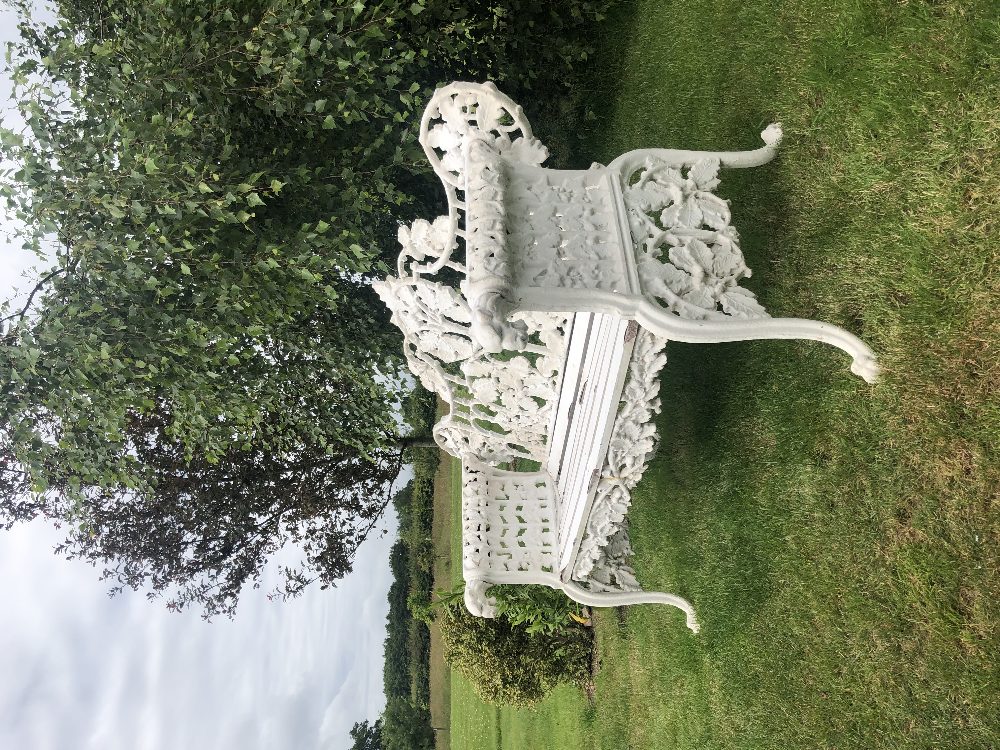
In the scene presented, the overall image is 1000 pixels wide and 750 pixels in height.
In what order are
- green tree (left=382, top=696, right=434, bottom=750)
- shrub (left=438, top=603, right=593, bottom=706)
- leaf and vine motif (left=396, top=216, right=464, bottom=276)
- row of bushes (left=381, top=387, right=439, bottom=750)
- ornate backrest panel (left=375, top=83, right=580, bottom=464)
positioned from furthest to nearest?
row of bushes (left=381, top=387, right=439, bottom=750)
green tree (left=382, top=696, right=434, bottom=750)
shrub (left=438, top=603, right=593, bottom=706)
leaf and vine motif (left=396, top=216, right=464, bottom=276)
ornate backrest panel (left=375, top=83, right=580, bottom=464)

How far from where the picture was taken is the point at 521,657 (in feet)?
24.9

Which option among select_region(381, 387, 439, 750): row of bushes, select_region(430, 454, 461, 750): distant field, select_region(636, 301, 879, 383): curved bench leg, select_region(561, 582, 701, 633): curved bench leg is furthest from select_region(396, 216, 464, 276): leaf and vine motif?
select_region(430, 454, 461, 750): distant field

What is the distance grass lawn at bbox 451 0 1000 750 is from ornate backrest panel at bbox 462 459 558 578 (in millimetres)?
1044

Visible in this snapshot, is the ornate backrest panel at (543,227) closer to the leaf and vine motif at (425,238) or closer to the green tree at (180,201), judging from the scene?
the leaf and vine motif at (425,238)

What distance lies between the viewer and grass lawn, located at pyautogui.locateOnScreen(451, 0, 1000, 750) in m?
3.10

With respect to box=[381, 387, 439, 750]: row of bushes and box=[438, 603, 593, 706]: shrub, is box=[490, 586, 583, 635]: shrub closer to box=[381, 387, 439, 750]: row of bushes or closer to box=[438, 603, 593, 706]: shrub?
box=[438, 603, 593, 706]: shrub

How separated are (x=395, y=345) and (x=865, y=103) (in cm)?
484

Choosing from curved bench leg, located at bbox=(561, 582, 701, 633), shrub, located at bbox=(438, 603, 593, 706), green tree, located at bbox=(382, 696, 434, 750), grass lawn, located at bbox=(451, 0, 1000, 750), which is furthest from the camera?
green tree, located at bbox=(382, 696, 434, 750)

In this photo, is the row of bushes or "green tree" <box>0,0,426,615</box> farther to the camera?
the row of bushes

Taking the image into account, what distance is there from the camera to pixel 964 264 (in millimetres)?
3162

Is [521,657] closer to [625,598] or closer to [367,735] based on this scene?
[625,598]

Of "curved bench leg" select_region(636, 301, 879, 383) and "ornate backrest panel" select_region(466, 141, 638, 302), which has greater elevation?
"ornate backrest panel" select_region(466, 141, 638, 302)

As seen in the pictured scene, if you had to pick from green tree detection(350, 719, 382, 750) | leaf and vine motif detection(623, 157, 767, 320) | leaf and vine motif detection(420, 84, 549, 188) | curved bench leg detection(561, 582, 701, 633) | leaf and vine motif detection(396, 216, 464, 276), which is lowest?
green tree detection(350, 719, 382, 750)

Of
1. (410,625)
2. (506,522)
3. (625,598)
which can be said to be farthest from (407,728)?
(625,598)
